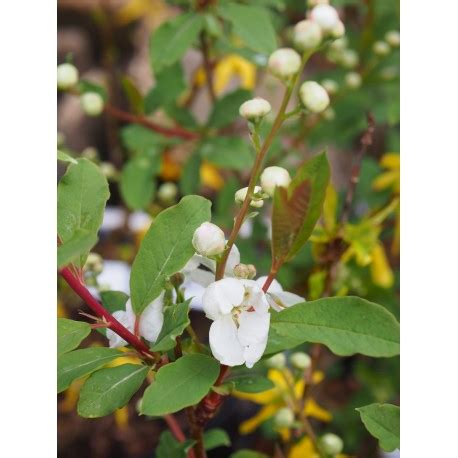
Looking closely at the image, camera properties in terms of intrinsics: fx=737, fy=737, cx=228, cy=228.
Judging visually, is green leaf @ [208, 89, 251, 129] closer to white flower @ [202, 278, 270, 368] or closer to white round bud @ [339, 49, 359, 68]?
white round bud @ [339, 49, 359, 68]

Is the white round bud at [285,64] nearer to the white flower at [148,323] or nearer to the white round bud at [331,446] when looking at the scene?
the white flower at [148,323]

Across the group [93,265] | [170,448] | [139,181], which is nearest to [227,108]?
[139,181]

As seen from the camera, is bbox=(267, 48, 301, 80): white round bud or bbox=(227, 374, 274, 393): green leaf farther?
bbox=(227, 374, 274, 393): green leaf

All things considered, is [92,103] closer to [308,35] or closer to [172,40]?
[172,40]

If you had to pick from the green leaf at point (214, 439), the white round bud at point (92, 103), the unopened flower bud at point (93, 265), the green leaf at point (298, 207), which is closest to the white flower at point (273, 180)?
the green leaf at point (298, 207)

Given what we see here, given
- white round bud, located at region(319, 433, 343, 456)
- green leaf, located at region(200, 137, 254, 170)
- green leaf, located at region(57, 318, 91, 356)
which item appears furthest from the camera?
green leaf, located at region(200, 137, 254, 170)

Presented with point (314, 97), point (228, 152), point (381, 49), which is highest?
point (314, 97)

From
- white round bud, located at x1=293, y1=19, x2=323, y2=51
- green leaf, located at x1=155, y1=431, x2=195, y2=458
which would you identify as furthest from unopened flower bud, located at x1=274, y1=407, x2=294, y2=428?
white round bud, located at x1=293, y1=19, x2=323, y2=51
